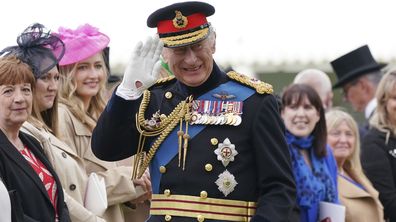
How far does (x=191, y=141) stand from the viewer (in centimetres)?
556

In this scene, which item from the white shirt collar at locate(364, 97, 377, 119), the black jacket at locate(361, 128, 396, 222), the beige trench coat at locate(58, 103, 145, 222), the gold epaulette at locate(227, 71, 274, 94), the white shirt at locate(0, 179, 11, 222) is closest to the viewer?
the white shirt at locate(0, 179, 11, 222)

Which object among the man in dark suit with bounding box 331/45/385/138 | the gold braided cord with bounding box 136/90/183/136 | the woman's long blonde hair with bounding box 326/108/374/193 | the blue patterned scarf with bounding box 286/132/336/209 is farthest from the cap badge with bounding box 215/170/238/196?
the man in dark suit with bounding box 331/45/385/138

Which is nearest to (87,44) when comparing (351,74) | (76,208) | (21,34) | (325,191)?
(21,34)

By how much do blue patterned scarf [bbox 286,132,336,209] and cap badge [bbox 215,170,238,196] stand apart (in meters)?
2.38

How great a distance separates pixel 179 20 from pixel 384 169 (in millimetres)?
3675

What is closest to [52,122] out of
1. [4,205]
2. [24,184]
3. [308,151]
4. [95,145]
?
[24,184]

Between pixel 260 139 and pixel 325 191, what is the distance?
8.63 ft

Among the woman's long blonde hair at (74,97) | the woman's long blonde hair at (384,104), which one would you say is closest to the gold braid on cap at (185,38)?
the woman's long blonde hair at (74,97)

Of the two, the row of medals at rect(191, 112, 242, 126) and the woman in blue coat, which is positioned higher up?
the row of medals at rect(191, 112, 242, 126)

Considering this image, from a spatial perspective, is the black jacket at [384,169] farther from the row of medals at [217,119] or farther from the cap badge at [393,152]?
the row of medals at [217,119]

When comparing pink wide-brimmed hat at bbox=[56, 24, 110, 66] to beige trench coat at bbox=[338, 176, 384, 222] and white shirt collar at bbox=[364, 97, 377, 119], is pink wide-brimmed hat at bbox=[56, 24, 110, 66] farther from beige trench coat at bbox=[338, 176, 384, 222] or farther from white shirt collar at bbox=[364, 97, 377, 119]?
white shirt collar at bbox=[364, 97, 377, 119]

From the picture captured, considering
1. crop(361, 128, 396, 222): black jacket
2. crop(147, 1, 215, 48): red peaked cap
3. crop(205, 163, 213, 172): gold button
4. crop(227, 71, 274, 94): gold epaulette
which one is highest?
crop(147, 1, 215, 48): red peaked cap

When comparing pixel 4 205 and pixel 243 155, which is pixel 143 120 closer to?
pixel 243 155

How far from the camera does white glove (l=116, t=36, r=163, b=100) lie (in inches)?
215
